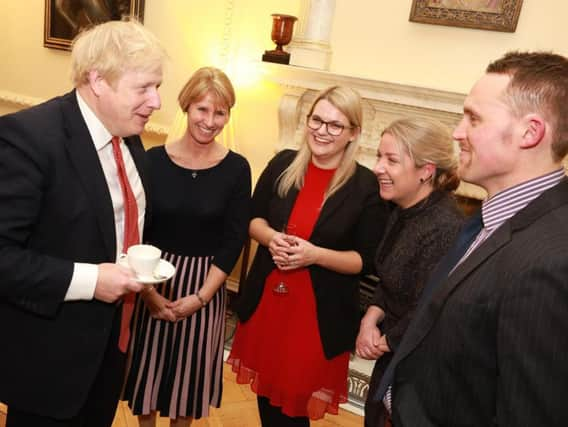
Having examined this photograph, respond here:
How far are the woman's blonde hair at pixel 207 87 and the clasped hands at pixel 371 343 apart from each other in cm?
103

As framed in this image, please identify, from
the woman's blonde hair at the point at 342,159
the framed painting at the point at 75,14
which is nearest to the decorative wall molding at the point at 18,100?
the framed painting at the point at 75,14

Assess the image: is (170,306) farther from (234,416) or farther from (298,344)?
(234,416)

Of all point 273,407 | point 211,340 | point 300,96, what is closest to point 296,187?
point 211,340

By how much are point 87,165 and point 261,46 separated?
9.18 ft

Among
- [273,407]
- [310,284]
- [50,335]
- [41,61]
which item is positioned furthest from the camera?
[41,61]

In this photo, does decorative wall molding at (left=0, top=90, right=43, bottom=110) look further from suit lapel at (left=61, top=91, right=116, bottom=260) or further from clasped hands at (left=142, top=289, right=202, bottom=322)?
suit lapel at (left=61, top=91, right=116, bottom=260)

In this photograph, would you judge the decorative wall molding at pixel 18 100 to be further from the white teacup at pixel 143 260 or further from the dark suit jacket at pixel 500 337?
the dark suit jacket at pixel 500 337

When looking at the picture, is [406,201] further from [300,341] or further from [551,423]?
[551,423]

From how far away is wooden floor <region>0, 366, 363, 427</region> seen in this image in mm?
2404

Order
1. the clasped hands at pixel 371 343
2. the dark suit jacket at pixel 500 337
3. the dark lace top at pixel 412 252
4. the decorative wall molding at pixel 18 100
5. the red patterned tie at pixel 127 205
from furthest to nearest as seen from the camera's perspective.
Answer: the decorative wall molding at pixel 18 100 < the clasped hands at pixel 371 343 < the dark lace top at pixel 412 252 < the red patterned tie at pixel 127 205 < the dark suit jacket at pixel 500 337

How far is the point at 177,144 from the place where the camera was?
1949 mm

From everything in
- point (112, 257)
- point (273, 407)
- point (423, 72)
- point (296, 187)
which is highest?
point (423, 72)

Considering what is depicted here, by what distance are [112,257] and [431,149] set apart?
3.50 feet

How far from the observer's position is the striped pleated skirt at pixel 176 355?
1906mm
